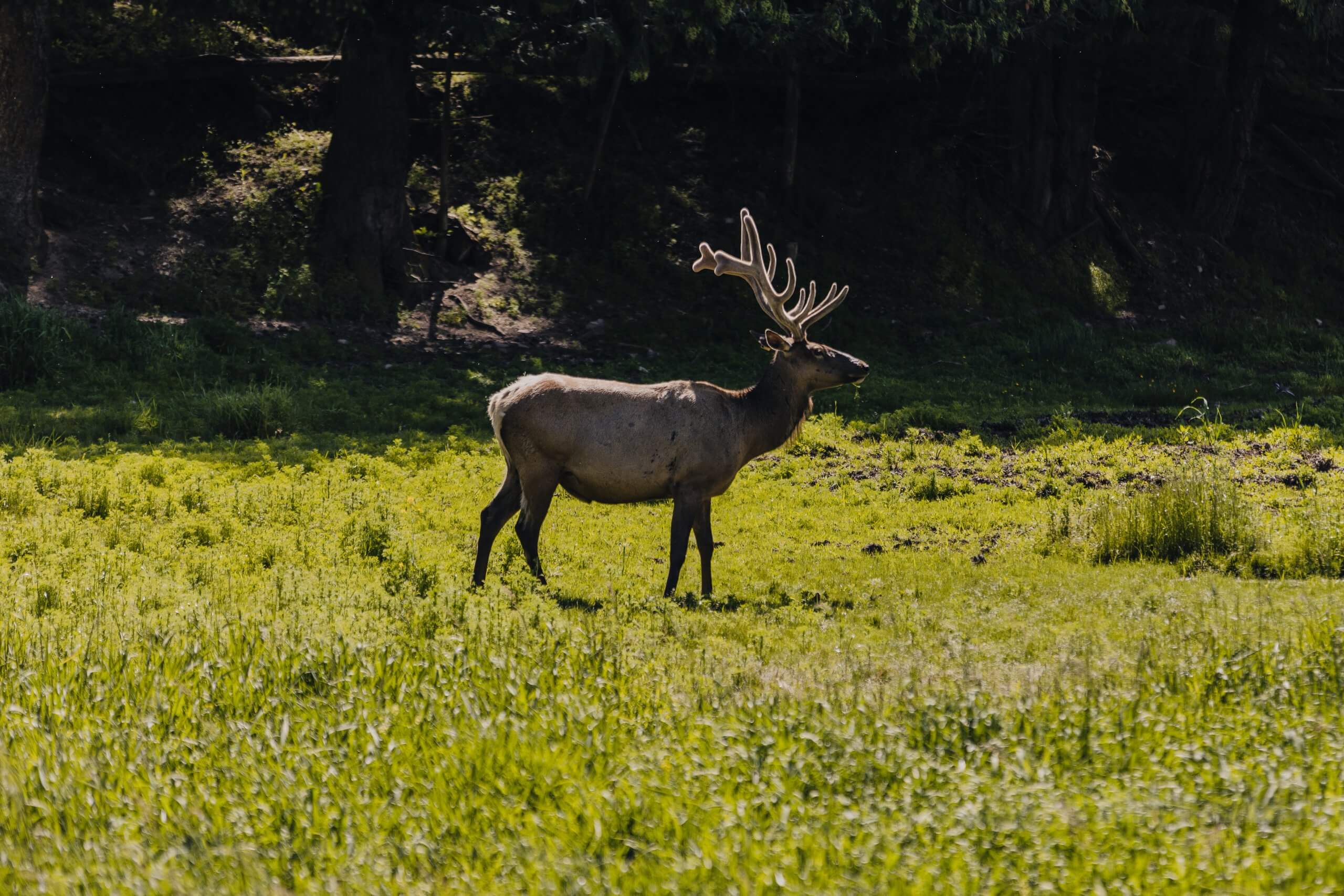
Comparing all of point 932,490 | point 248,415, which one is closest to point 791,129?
point 932,490

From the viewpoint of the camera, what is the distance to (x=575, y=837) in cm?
513

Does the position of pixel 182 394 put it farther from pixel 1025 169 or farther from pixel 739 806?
pixel 1025 169

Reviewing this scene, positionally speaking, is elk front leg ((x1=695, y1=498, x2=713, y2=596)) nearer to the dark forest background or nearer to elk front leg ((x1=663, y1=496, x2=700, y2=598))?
elk front leg ((x1=663, y1=496, x2=700, y2=598))

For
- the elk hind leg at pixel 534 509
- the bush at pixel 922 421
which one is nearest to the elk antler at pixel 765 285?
the elk hind leg at pixel 534 509

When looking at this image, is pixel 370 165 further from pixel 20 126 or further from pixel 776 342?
pixel 776 342

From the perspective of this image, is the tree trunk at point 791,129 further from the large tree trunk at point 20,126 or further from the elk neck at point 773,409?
the elk neck at point 773,409

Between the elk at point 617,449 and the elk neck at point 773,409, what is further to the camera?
the elk neck at point 773,409

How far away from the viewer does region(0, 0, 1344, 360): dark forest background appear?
19.3m

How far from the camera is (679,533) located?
10.1 metres

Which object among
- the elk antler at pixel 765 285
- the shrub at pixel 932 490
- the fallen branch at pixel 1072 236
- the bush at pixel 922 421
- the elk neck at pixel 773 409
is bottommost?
the shrub at pixel 932 490

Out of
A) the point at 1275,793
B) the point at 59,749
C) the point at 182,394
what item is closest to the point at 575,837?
the point at 59,749

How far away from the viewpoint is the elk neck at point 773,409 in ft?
35.1

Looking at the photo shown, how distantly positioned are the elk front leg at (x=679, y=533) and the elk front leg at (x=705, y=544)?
0.09 meters

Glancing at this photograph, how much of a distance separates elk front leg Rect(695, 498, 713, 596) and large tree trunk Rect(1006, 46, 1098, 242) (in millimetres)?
14914
